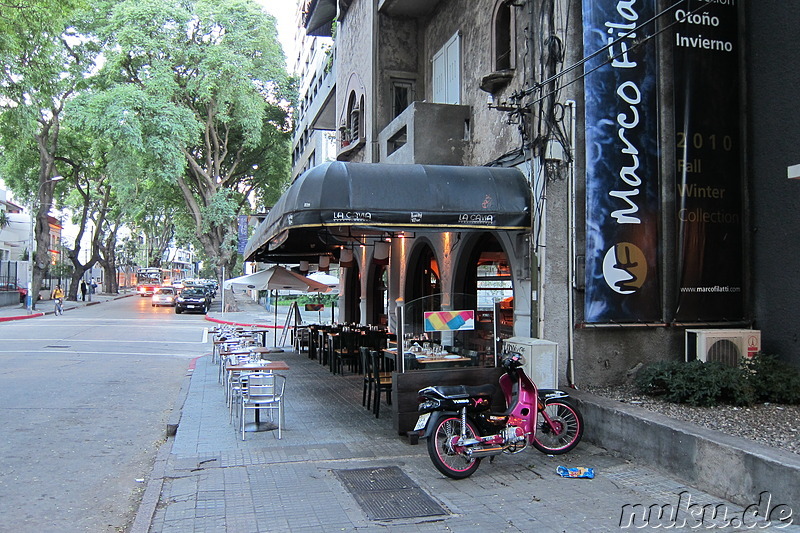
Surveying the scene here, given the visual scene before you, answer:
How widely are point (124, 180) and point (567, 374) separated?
2903cm

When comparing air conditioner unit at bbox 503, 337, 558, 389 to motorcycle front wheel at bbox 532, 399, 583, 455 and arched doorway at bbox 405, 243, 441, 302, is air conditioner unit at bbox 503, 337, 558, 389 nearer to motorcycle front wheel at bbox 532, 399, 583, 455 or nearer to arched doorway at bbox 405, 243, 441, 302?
motorcycle front wheel at bbox 532, 399, 583, 455

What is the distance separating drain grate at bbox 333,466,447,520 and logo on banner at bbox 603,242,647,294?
13.6 feet

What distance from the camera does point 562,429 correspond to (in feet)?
24.7

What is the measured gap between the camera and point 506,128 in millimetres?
10469

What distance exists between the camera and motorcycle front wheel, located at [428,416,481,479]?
6.48m

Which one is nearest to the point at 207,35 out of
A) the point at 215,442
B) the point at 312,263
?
the point at 312,263

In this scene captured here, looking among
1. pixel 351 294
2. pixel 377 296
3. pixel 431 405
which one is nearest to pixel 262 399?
pixel 431 405

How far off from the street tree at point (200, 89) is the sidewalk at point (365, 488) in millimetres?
26174

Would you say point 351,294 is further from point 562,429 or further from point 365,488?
point 365,488

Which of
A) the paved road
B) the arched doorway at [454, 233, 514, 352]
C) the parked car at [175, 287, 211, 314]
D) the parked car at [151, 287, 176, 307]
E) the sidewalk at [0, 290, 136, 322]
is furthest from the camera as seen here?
the parked car at [151, 287, 176, 307]

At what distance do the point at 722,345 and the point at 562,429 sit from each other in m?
3.03

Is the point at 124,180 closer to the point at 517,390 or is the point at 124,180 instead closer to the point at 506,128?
the point at 506,128

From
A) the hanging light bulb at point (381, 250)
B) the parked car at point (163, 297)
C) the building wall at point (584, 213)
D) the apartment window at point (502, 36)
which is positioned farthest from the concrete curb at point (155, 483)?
the parked car at point (163, 297)

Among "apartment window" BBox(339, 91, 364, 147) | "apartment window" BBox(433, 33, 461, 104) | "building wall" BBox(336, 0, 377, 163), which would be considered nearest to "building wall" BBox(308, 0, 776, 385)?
"apartment window" BBox(433, 33, 461, 104)
